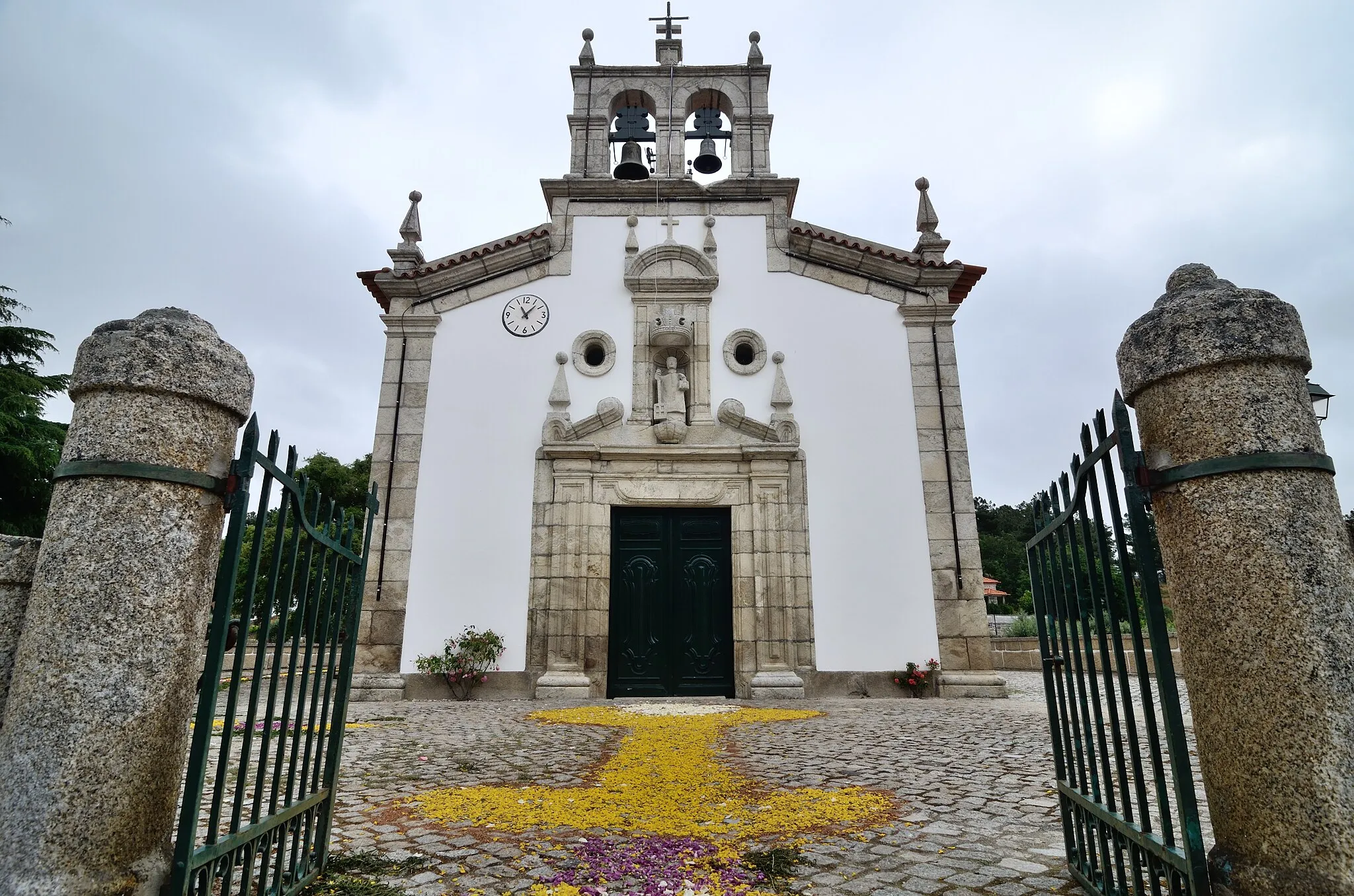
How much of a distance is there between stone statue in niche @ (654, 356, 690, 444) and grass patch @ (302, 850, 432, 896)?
23.4 feet

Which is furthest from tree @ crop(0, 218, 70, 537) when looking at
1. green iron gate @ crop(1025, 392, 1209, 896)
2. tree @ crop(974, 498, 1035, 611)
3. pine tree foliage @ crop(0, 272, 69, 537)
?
tree @ crop(974, 498, 1035, 611)

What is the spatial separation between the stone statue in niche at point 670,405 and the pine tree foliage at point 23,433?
8793 mm

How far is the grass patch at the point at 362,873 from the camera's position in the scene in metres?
2.48

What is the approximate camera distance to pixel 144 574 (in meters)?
1.84

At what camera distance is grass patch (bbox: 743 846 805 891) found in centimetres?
259

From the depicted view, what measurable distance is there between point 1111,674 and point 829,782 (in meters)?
2.09

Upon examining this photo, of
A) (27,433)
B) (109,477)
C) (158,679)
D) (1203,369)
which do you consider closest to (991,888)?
(1203,369)

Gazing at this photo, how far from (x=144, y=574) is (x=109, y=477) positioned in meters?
0.25

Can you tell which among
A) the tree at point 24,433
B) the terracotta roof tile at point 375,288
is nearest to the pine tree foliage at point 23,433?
the tree at point 24,433

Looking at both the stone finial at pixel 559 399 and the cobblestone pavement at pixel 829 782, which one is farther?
the stone finial at pixel 559 399

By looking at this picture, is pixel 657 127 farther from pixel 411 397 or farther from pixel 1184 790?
pixel 1184 790

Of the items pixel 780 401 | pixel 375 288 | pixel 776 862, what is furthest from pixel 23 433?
pixel 776 862

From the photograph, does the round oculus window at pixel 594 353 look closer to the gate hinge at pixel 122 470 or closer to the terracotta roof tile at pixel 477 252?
the terracotta roof tile at pixel 477 252

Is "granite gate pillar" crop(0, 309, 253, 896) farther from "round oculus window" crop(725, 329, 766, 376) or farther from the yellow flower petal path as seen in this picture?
"round oculus window" crop(725, 329, 766, 376)
